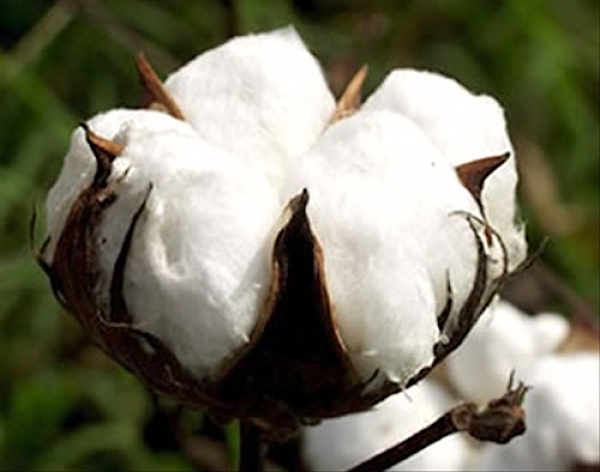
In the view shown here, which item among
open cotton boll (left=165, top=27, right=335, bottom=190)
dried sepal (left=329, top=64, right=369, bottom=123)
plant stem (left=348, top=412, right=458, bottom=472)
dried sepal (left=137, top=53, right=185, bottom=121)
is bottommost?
plant stem (left=348, top=412, right=458, bottom=472)

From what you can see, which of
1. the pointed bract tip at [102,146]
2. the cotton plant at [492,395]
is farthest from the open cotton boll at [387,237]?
the cotton plant at [492,395]

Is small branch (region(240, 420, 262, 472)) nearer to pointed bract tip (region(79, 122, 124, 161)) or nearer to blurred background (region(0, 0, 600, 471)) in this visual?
pointed bract tip (region(79, 122, 124, 161))

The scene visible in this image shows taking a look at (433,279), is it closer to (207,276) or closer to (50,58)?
(207,276)

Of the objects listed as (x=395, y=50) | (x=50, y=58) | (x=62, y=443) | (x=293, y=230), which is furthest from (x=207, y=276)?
(x=395, y=50)

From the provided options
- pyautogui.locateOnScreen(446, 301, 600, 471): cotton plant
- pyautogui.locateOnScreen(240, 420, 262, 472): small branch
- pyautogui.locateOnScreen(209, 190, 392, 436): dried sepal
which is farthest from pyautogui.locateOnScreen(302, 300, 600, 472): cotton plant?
pyautogui.locateOnScreen(209, 190, 392, 436): dried sepal

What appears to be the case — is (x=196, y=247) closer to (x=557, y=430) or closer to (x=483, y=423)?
(x=483, y=423)

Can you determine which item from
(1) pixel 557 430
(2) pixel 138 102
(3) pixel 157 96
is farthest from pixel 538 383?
(2) pixel 138 102
